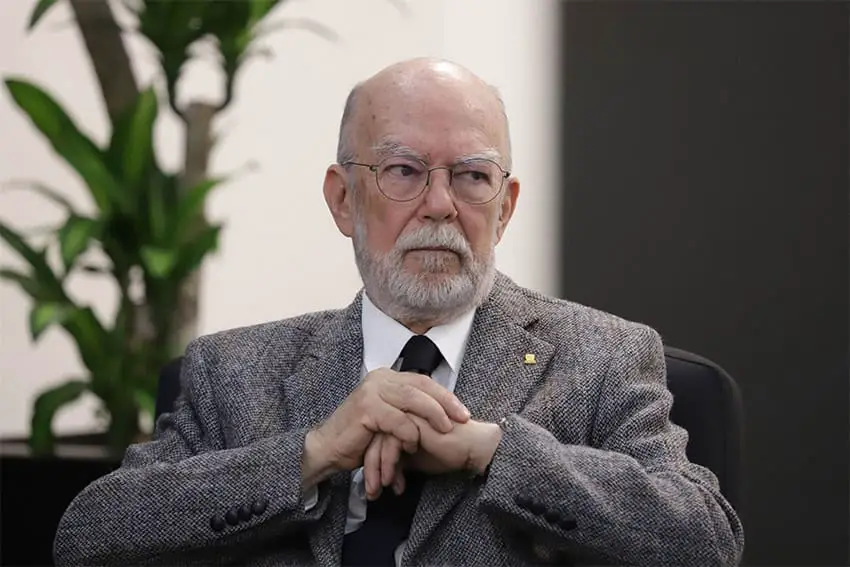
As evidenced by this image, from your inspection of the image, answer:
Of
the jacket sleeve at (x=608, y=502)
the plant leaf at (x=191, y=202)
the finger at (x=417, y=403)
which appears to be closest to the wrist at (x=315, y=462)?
the finger at (x=417, y=403)

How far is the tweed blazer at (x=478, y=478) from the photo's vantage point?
148cm

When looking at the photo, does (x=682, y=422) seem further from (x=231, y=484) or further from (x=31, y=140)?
(x=31, y=140)

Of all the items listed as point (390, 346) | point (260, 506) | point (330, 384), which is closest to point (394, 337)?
point (390, 346)

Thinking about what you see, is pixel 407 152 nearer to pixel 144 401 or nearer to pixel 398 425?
pixel 398 425

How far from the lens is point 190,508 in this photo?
1568 millimetres

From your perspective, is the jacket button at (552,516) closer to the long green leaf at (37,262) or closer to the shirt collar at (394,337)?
the shirt collar at (394,337)

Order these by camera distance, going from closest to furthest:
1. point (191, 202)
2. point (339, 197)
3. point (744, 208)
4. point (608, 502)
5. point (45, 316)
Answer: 1. point (608, 502)
2. point (339, 197)
3. point (45, 316)
4. point (191, 202)
5. point (744, 208)

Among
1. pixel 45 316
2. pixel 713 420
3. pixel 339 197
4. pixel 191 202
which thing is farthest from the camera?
pixel 191 202

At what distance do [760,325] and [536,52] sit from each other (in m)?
0.93

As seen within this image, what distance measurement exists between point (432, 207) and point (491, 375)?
0.83 ft

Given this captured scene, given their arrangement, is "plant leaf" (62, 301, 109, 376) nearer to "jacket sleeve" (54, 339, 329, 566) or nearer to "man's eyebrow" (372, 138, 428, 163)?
"jacket sleeve" (54, 339, 329, 566)

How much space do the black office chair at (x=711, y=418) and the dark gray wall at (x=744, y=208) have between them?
1.26 meters

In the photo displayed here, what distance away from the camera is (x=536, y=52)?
3135 millimetres

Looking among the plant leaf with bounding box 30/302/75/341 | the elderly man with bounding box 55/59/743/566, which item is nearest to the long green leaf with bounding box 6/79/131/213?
the plant leaf with bounding box 30/302/75/341
